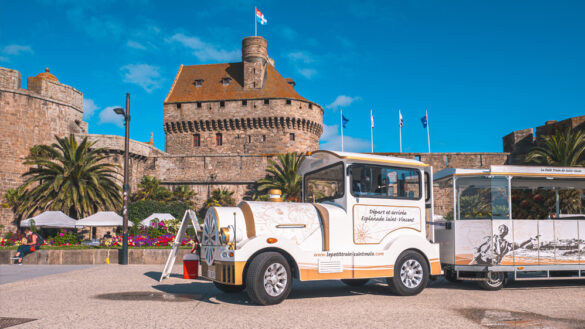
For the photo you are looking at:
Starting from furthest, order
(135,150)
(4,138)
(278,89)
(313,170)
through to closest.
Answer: (278,89), (135,150), (4,138), (313,170)

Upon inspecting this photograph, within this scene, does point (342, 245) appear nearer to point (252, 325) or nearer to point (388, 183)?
point (388, 183)

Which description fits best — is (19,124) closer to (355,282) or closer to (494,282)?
(355,282)

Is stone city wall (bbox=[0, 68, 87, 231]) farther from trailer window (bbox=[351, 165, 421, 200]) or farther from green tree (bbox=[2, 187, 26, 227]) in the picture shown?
trailer window (bbox=[351, 165, 421, 200])

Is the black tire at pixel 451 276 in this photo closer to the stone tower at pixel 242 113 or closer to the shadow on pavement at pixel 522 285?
the shadow on pavement at pixel 522 285

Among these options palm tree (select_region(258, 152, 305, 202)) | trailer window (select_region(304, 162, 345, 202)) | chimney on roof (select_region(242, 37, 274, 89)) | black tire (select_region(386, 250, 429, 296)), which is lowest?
black tire (select_region(386, 250, 429, 296))

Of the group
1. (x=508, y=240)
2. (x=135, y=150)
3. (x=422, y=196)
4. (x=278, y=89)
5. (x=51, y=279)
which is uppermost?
(x=278, y=89)

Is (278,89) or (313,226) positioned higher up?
(278,89)

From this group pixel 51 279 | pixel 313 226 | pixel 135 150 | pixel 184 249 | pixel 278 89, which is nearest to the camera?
pixel 313 226

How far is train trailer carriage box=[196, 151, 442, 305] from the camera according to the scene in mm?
7832

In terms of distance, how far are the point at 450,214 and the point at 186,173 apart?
3639 centimetres

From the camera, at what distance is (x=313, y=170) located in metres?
9.89

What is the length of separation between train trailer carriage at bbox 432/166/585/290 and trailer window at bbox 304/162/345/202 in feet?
7.91

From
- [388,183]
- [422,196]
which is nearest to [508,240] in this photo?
[422,196]

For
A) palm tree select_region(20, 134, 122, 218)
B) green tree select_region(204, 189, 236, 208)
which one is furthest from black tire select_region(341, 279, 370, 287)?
green tree select_region(204, 189, 236, 208)
